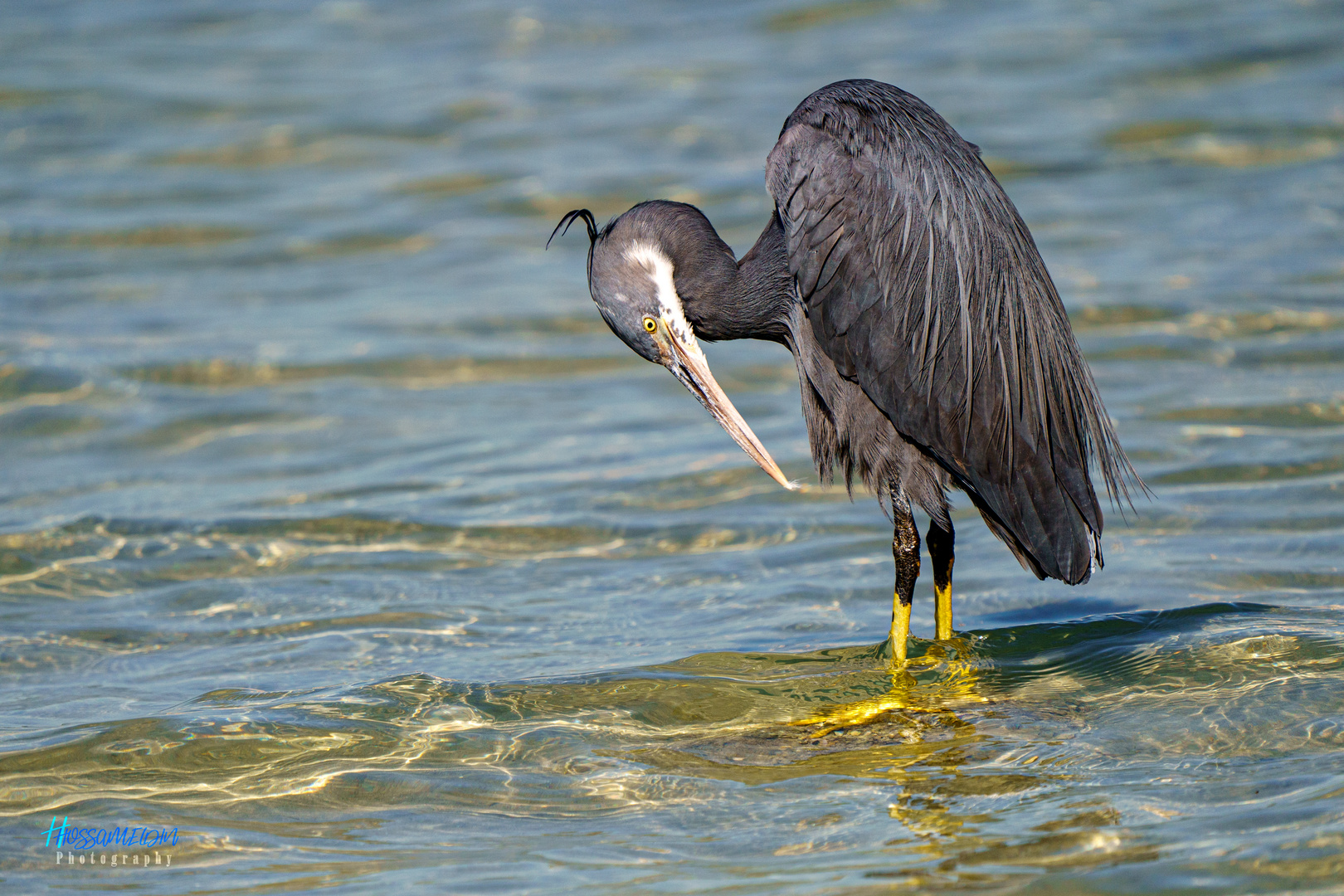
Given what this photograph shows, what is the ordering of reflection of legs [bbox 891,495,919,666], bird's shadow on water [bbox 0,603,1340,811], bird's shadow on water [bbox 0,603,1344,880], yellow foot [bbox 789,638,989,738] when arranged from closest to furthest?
1. bird's shadow on water [bbox 0,603,1344,880]
2. bird's shadow on water [bbox 0,603,1340,811]
3. yellow foot [bbox 789,638,989,738]
4. reflection of legs [bbox 891,495,919,666]

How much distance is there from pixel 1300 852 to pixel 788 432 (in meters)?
4.50

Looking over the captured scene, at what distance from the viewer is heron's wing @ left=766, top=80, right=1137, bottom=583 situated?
4578 millimetres

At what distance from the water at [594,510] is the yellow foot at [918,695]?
2cm

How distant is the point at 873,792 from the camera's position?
383cm

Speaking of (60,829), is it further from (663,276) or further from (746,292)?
(746,292)

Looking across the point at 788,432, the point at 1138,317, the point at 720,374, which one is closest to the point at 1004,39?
the point at 1138,317

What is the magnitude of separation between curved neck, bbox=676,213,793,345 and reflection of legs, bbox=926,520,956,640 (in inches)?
37.3

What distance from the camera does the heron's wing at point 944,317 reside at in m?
4.58

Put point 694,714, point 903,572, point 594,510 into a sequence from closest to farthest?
point 694,714
point 903,572
point 594,510

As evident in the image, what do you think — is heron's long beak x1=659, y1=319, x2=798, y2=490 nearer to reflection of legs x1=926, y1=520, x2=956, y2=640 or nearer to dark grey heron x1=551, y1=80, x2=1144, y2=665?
dark grey heron x1=551, y1=80, x2=1144, y2=665

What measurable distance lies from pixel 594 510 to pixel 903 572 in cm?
212

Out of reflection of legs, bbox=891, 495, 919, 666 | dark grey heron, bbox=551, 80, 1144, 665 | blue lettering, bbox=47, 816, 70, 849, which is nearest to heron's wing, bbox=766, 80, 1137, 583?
dark grey heron, bbox=551, 80, 1144, 665

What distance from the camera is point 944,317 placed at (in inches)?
181

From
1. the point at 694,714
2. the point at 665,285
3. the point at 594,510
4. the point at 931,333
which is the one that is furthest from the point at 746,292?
the point at 594,510
